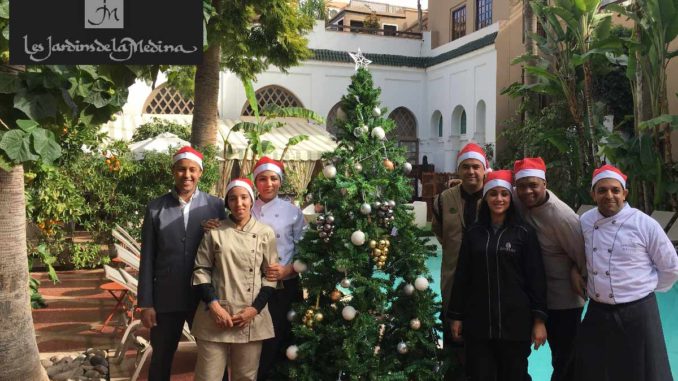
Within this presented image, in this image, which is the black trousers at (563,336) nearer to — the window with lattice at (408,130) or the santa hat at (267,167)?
the santa hat at (267,167)

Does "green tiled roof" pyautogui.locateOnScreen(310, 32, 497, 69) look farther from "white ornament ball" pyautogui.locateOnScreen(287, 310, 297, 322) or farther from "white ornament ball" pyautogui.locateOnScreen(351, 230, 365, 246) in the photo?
"white ornament ball" pyautogui.locateOnScreen(287, 310, 297, 322)

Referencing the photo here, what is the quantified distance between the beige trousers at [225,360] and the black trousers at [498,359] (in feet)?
4.31

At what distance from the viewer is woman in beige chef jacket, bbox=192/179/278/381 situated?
12.0ft

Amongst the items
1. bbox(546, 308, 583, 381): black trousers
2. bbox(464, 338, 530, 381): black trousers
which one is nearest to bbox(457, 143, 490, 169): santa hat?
bbox(546, 308, 583, 381): black trousers

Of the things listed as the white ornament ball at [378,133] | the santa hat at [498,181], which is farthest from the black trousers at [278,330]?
the santa hat at [498,181]

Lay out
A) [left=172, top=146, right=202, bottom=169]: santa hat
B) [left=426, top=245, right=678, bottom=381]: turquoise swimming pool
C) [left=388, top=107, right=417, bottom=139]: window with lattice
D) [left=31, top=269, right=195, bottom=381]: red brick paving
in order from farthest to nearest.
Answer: [left=388, top=107, right=417, bottom=139]: window with lattice
[left=426, top=245, right=678, bottom=381]: turquoise swimming pool
[left=31, top=269, right=195, bottom=381]: red brick paving
[left=172, top=146, right=202, bottom=169]: santa hat

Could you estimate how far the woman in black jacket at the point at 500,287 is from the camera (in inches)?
140

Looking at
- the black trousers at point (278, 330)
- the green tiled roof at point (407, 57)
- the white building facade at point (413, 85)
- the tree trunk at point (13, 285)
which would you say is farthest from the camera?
the green tiled roof at point (407, 57)

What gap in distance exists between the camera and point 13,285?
12.3 feet

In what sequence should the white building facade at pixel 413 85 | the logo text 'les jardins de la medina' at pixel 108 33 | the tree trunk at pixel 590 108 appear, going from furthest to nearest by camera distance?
the white building facade at pixel 413 85, the tree trunk at pixel 590 108, the logo text 'les jardins de la medina' at pixel 108 33

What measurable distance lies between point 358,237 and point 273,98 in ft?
54.5

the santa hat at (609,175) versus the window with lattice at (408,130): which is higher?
the window with lattice at (408,130)

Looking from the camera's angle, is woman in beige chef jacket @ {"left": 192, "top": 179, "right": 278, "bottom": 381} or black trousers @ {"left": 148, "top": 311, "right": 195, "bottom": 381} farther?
black trousers @ {"left": 148, "top": 311, "right": 195, "bottom": 381}

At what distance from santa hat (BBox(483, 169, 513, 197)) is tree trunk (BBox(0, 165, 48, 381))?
2780 mm
